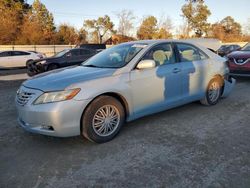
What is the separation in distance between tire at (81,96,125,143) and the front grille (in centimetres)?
85

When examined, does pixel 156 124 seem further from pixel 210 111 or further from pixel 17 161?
pixel 17 161

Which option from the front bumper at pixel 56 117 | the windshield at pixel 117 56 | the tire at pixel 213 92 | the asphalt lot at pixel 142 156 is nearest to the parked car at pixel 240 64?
the tire at pixel 213 92

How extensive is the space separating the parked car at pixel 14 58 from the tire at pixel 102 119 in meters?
13.9

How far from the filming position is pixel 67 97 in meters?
3.64

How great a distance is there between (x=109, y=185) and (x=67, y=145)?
131 centimetres

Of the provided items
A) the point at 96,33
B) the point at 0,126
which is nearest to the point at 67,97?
the point at 0,126

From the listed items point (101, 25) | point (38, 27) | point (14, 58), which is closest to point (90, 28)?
point (101, 25)

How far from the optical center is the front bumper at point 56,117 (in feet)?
11.8

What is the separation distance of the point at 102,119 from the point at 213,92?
3110 mm

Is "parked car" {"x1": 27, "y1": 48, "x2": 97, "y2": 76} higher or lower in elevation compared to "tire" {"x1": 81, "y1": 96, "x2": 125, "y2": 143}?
higher

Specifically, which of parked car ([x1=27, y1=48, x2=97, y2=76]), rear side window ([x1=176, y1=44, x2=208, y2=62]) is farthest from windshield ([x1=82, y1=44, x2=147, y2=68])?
parked car ([x1=27, y1=48, x2=97, y2=76])

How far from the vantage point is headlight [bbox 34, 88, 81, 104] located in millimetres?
3627

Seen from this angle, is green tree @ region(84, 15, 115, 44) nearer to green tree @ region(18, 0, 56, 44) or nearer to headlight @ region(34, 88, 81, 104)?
green tree @ region(18, 0, 56, 44)

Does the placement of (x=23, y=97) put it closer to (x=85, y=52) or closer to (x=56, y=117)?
(x=56, y=117)
